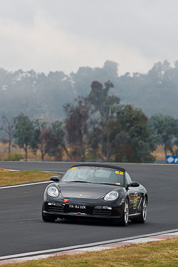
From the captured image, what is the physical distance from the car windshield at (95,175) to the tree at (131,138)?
90.7 meters

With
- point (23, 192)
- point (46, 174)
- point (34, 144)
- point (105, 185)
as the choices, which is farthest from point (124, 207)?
point (34, 144)

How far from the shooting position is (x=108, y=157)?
10750 centimetres

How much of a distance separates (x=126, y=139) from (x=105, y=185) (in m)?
92.3

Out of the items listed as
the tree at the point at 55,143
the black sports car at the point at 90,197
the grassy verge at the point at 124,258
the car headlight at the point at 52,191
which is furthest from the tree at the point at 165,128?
the grassy verge at the point at 124,258

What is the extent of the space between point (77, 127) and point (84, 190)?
106417mm

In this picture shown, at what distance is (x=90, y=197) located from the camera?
14.6 meters

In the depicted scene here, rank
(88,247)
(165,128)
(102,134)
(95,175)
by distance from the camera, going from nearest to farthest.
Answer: (88,247)
(95,175)
(102,134)
(165,128)

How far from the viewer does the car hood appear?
14.6 m

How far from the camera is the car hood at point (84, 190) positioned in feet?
48.0

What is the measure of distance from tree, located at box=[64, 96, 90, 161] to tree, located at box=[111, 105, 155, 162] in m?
8.64

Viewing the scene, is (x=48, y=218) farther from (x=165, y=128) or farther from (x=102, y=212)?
(x=165, y=128)

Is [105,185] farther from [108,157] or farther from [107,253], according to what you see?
[108,157]

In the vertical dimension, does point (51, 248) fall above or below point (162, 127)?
below

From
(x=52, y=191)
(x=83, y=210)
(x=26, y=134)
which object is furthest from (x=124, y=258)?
(x=26, y=134)
